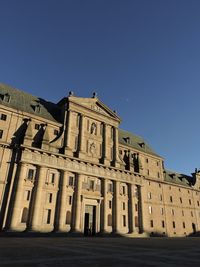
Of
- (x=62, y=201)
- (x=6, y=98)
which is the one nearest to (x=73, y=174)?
(x=62, y=201)

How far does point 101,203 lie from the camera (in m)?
44.5

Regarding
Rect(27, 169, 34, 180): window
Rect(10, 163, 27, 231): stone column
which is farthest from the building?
Rect(27, 169, 34, 180): window

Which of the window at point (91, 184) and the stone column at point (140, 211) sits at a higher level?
the window at point (91, 184)

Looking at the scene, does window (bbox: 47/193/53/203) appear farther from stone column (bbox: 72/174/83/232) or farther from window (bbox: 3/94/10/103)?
window (bbox: 3/94/10/103)

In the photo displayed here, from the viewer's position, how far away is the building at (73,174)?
36.0m

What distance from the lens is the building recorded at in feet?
118

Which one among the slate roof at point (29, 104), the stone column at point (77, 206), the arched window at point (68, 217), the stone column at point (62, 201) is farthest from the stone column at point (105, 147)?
the arched window at point (68, 217)

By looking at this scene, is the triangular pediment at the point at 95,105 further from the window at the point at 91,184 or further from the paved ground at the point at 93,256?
the paved ground at the point at 93,256

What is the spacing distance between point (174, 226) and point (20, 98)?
5194 centimetres

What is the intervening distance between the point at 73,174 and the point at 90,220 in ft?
31.5

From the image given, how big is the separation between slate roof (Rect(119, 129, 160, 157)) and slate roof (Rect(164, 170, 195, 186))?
9.72 metres

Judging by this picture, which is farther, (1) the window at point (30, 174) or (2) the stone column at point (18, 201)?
(1) the window at point (30, 174)

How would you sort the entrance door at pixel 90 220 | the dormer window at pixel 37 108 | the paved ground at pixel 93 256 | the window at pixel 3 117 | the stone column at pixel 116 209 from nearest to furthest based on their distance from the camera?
the paved ground at pixel 93 256
the window at pixel 3 117
the entrance door at pixel 90 220
the stone column at pixel 116 209
the dormer window at pixel 37 108

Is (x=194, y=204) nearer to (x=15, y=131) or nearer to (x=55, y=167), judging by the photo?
(x=55, y=167)
